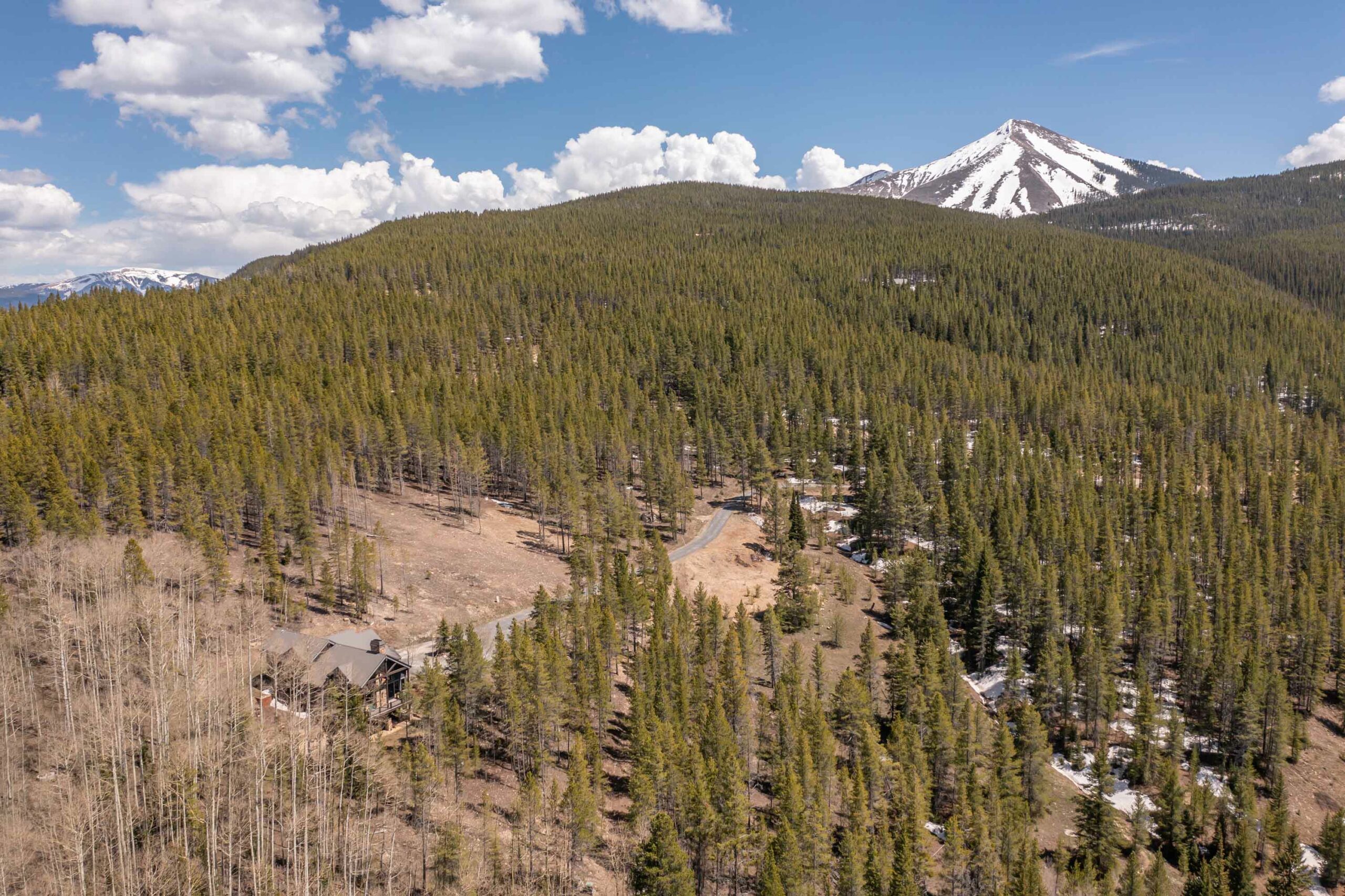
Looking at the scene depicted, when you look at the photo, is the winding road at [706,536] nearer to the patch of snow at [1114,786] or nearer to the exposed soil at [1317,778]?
the patch of snow at [1114,786]

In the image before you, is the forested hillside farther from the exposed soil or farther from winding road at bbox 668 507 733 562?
winding road at bbox 668 507 733 562

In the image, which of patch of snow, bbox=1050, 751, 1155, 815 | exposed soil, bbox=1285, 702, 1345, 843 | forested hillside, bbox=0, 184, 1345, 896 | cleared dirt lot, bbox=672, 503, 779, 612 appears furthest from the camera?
cleared dirt lot, bbox=672, 503, 779, 612

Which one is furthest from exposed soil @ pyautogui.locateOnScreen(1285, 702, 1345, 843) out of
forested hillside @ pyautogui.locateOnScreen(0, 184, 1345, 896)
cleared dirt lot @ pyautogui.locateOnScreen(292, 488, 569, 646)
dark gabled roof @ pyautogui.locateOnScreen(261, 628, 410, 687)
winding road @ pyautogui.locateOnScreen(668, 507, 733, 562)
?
dark gabled roof @ pyautogui.locateOnScreen(261, 628, 410, 687)

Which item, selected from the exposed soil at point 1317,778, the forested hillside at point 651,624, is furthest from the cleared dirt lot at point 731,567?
the exposed soil at point 1317,778

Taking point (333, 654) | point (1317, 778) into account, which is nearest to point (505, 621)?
point (333, 654)

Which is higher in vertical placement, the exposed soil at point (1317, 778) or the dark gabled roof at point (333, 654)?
the dark gabled roof at point (333, 654)

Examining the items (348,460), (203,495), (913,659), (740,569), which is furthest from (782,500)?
(203,495)

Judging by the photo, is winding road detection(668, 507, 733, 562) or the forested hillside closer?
→ the forested hillside
